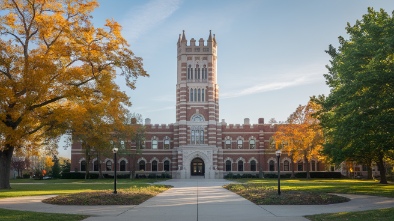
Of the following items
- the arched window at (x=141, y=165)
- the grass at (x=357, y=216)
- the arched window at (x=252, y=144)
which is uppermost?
the arched window at (x=252, y=144)

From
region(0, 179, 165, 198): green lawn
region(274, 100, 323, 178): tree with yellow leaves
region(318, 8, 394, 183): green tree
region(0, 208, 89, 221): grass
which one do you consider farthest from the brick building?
region(0, 208, 89, 221): grass

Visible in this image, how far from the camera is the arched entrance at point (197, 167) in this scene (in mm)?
69125

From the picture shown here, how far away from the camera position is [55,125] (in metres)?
30.8

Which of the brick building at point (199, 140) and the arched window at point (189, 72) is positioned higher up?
the arched window at point (189, 72)

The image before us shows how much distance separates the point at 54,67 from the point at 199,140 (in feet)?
136

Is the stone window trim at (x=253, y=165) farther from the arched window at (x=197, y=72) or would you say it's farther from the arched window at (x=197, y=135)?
the arched window at (x=197, y=72)

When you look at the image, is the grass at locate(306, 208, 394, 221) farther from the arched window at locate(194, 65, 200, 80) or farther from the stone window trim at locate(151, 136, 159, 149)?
the stone window trim at locate(151, 136, 159, 149)

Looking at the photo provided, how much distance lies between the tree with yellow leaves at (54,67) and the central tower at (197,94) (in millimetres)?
37553

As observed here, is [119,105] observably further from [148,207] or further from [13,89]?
[148,207]

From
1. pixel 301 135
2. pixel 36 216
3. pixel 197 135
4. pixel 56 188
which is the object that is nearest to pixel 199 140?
pixel 197 135

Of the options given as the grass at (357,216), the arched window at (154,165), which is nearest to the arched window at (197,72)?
the arched window at (154,165)

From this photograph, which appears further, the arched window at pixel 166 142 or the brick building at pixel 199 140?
the arched window at pixel 166 142

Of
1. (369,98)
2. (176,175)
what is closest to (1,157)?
(369,98)

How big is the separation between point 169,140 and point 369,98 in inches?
2003
